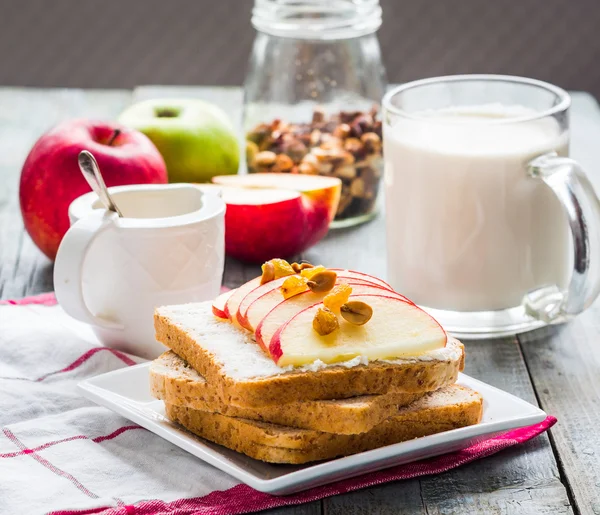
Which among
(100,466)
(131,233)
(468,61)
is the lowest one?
(468,61)

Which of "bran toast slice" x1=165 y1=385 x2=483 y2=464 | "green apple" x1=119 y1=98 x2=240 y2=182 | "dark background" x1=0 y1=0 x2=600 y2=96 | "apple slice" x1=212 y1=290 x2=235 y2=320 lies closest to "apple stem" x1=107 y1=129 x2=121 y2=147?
"green apple" x1=119 y1=98 x2=240 y2=182

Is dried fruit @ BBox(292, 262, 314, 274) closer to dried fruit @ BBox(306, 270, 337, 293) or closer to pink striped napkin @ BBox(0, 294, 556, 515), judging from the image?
dried fruit @ BBox(306, 270, 337, 293)

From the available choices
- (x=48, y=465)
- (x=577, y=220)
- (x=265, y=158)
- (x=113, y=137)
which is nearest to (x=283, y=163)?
(x=265, y=158)

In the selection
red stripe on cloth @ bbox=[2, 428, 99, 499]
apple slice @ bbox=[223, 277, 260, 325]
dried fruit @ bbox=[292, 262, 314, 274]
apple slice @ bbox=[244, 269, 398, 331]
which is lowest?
red stripe on cloth @ bbox=[2, 428, 99, 499]

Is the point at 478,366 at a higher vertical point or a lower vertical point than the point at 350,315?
lower

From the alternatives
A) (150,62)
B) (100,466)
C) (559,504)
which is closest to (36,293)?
(100,466)

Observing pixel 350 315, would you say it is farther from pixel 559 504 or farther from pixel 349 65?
pixel 349 65

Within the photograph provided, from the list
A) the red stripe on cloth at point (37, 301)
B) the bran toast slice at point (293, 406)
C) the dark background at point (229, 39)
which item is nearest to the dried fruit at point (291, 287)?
the bran toast slice at point (293, 406)
